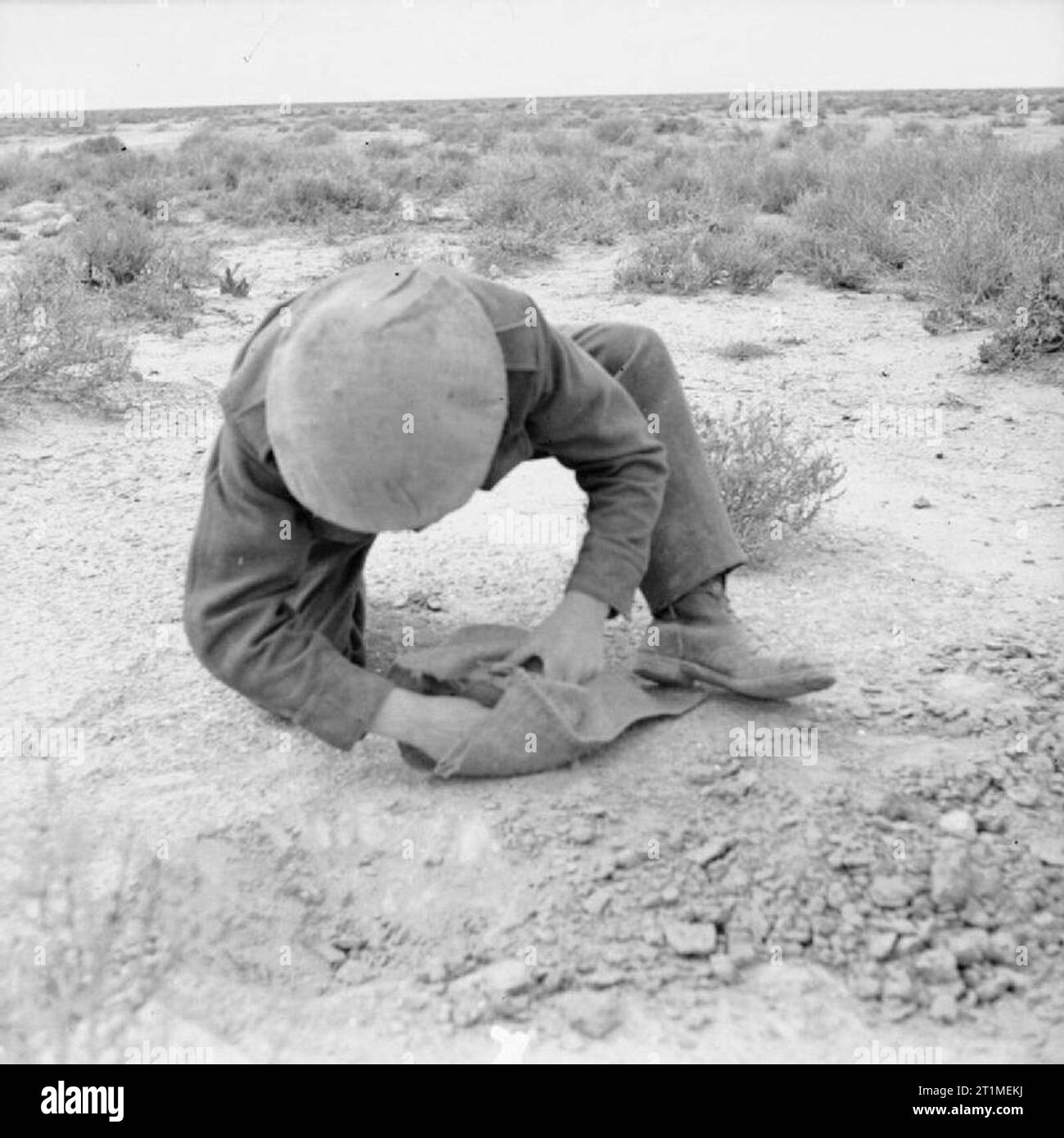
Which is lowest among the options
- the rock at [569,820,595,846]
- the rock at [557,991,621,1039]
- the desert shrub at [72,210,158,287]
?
the rock at [557,991,621,1039]

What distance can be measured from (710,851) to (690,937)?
192 mm

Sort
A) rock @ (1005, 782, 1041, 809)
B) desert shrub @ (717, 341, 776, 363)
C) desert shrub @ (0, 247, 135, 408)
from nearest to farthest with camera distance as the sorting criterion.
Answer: rock @ (1005, 782, 1041, 809), desert shrub @ (0, 247, 135, 408), desert shrub @ (717, 341, 776, 363)

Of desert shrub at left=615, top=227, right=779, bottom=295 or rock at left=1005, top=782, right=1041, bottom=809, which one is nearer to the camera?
rock at left=1005, top=782, right=1041, bottom=809

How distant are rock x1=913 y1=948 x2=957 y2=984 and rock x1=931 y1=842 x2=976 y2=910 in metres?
0.12

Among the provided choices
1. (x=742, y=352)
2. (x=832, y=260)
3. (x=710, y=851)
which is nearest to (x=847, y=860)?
(x=710, y=851)

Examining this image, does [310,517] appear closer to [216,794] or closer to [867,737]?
[216,794]

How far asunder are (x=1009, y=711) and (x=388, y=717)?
4.08ft

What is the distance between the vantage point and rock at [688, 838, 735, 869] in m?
2.21

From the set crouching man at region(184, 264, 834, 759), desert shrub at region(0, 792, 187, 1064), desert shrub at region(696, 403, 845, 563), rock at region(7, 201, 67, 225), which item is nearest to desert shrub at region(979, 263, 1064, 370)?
desert shrub at region(696, 403, 845, 563)

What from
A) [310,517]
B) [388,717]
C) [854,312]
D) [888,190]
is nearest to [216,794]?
[388,717]

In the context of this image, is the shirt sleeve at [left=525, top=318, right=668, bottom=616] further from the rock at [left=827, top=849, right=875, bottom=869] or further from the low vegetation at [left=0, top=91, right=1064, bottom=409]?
the low vegetation at [left=0, top=91, right=1064, bottom=409]

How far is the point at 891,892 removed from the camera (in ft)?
7.02

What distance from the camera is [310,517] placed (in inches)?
86.5
